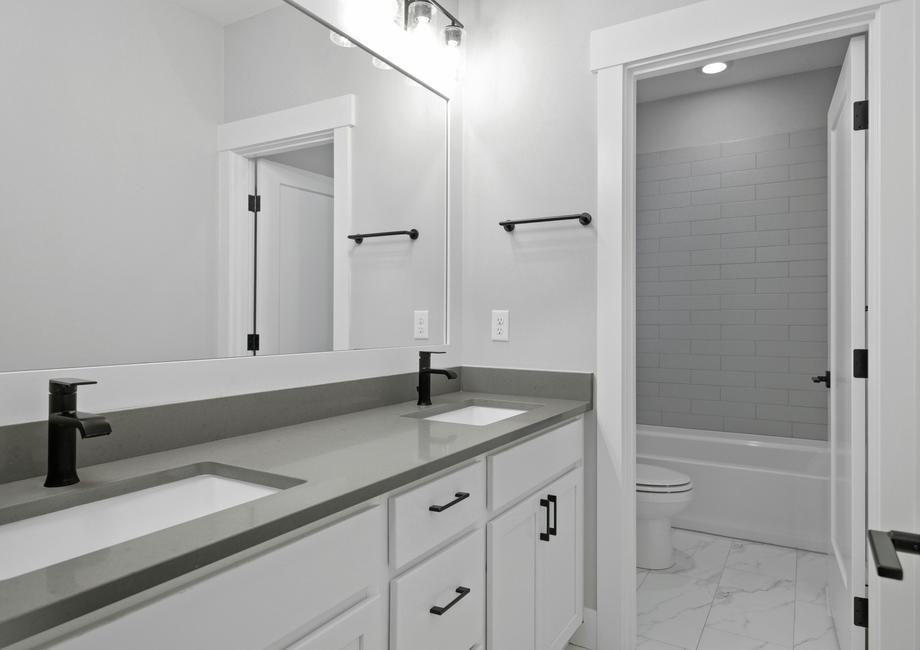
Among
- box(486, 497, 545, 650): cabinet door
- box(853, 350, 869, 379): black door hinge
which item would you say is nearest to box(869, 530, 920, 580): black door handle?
box(486, 497, 545, 650): cabinet door

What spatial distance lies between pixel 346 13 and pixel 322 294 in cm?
90

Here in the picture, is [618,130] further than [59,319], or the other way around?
[618,130]

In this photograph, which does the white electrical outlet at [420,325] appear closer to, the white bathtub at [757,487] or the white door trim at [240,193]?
the white door trim at [240,193]

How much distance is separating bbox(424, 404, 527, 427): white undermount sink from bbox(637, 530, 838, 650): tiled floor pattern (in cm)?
97

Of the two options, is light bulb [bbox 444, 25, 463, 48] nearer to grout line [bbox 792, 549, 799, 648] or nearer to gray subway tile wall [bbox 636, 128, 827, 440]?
gray subway tile wall [bbox 636, 128, 827, 440]

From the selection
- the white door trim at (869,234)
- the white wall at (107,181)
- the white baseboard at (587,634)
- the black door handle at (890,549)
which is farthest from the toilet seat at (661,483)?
the white wall at (107,181)

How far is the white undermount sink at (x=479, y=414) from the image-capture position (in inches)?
79.7

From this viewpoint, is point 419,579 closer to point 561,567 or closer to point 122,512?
point 122,512

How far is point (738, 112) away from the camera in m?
Result: 3.60

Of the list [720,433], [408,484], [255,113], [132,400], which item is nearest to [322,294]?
[255,113]

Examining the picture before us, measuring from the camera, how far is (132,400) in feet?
4.08

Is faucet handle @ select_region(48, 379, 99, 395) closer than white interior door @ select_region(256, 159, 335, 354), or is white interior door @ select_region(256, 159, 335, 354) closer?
faucet handle @ select_region(48, 379, 99, 395)

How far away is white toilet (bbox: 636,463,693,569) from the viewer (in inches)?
107

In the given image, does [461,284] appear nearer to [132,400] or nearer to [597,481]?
[597,481]
